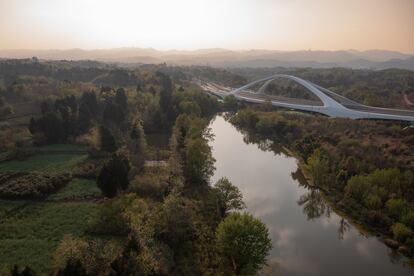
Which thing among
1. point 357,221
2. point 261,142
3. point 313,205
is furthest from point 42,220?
point 261,142

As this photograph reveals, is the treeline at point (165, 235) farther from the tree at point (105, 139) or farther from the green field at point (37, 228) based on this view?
the tree at point (105, 139)

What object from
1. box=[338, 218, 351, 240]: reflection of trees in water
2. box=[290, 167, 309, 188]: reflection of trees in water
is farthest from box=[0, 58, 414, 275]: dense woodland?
box=[338, 218, 351, 240]: reflection of trees in water

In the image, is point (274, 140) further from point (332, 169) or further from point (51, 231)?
point (51, 231)

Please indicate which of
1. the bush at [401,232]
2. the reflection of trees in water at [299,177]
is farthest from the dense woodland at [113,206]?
the bush at [401,232]

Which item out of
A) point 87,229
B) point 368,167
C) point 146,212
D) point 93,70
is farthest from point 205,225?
point 93,70

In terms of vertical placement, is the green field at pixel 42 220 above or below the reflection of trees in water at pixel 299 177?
above

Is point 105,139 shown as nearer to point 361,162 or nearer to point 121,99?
point 121,99
